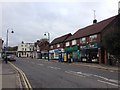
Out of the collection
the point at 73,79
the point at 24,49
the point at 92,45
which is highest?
the point at 24,49

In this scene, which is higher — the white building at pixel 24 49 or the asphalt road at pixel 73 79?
the white building at pixel 24 49

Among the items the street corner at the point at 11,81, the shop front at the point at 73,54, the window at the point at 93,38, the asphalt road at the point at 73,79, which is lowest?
the asphalt road at the point at 73,79

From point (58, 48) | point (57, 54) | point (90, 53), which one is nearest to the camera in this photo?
point (90, 53)

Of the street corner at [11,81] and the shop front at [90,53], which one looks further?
the shop front at [90,53]

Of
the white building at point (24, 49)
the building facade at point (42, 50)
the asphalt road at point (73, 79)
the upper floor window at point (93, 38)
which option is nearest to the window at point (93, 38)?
the upper floor window at point (93, 38)

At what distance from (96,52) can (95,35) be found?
3403 mm

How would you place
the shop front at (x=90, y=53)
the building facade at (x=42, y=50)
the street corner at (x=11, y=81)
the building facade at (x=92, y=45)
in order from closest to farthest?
the street corner at (x=11, y=81) < the building facade at (x=92, y=45) < the shop front at (x=90, y=53) < the building facade at (x=42, y=50)

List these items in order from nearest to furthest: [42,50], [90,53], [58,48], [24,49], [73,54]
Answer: [90,53], [73,54], [58,48], [42,50], [24,49]

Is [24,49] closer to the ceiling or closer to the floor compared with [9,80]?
closer to the ceiling

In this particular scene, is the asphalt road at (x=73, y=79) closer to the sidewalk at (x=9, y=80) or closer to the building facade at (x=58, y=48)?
the sidewalk at (x=9, y=80)

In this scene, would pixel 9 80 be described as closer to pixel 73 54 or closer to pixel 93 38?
pixel 93 38

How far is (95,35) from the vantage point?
49500 millimetres

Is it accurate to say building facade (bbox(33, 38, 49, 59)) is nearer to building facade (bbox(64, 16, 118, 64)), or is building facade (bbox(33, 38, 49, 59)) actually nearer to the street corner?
building facade (bbox(64, 16, 118, 64))

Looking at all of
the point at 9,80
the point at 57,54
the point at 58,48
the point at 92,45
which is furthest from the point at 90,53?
the point at 9,80
